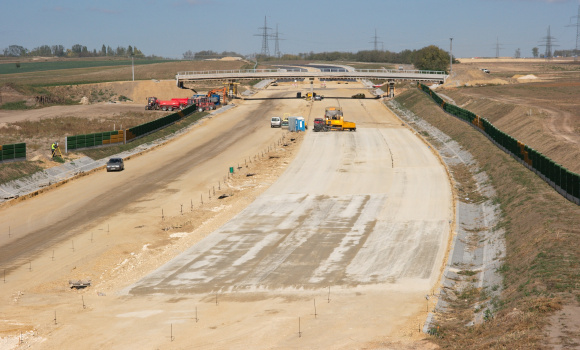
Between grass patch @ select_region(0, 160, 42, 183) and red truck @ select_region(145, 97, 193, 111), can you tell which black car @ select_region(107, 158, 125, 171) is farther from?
red truck @ select_region(145, 97, 193, 111)

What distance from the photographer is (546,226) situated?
3519cm

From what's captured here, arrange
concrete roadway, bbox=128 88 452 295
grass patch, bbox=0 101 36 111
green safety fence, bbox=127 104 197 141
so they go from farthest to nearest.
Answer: grass patch, bbox=0 101 36 111, green safety fence, bbox=127 104 197 141, concrete roadway, bbox=128 88 452 295

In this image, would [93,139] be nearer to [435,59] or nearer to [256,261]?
[256,261]

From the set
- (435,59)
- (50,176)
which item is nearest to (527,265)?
(50,176)

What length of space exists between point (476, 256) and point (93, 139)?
45.6m

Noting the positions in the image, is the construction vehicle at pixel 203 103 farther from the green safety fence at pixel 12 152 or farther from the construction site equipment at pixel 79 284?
the construction site equipment at pixel 79 284

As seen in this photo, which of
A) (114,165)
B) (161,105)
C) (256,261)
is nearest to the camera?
Result: (256,261)

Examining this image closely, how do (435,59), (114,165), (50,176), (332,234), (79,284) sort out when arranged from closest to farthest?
(79,284)
(332,234)
(50,176)
(114,165)
(435,59)

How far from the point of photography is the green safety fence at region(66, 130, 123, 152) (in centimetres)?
6675

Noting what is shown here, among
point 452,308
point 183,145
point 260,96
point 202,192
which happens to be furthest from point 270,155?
point 260,96

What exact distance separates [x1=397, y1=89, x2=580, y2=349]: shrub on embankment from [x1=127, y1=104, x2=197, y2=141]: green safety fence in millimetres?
41045

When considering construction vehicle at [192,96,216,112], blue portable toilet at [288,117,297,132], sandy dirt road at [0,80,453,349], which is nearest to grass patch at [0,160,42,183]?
sandy dirt road at [0,80,453,349]

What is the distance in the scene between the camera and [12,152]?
5850cm

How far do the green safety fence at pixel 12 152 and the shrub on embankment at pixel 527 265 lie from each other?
3956 cm
